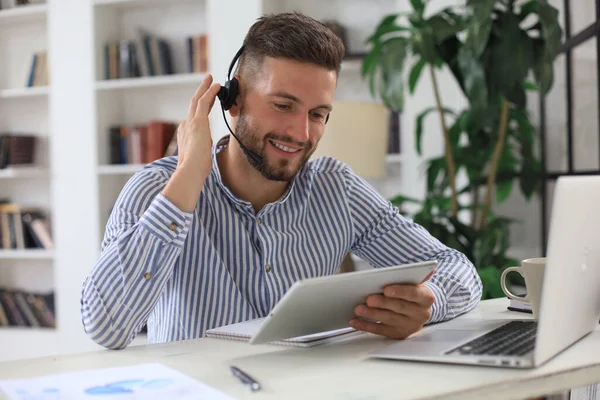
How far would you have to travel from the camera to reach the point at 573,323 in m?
1.05

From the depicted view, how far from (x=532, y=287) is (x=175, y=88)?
11.1 feet

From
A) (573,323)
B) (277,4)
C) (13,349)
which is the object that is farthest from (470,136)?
(13,349)

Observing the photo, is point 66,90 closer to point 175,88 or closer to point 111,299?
point 175,88

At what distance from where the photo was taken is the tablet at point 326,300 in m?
0.94

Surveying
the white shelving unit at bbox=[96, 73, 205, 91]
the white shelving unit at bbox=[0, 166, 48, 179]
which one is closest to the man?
the white shelving unit at bbox=[96, 73, 205, 91]

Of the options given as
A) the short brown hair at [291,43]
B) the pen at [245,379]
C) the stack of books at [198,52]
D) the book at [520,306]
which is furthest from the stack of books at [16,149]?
the pen at [245,379]

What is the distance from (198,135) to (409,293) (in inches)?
20.8

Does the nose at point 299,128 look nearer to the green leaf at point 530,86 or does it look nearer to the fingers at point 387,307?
the fingers at point 387,307

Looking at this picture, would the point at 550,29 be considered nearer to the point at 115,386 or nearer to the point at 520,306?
the point at 520,306

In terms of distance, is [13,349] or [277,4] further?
[13,349]

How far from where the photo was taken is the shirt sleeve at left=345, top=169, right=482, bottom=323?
1.51 m

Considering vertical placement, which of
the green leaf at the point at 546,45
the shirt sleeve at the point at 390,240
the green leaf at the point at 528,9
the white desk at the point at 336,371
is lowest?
the white desk at the point at 336,371

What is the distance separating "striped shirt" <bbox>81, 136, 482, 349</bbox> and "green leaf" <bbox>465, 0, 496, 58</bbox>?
1.13 metres

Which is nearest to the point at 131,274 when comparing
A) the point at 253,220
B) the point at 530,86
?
→ the point at 253,220
